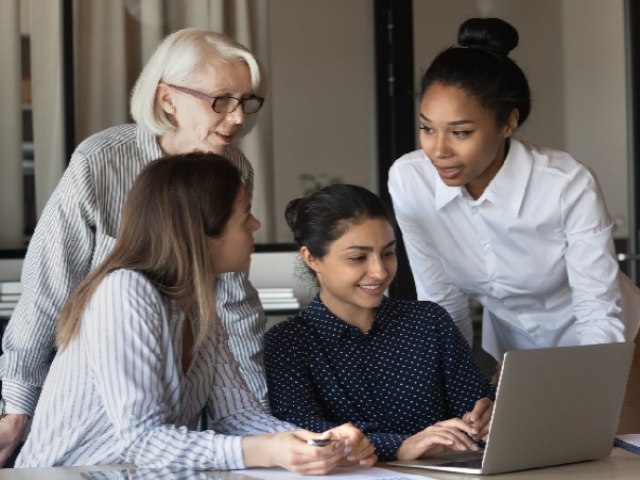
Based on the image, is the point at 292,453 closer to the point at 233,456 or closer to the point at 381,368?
the point at 233,456

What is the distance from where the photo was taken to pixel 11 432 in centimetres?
220

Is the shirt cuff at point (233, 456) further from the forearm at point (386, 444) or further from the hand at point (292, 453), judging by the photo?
the forearm at point (386, 444)

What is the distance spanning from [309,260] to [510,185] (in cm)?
46

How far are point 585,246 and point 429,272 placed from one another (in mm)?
386

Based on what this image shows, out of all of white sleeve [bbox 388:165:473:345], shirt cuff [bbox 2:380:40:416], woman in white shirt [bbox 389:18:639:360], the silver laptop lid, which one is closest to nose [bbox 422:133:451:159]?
woman in white shirt [bbox 389:18:639:360]

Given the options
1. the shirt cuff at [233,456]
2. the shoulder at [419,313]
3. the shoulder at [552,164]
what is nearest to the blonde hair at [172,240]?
the shirt cuff at [233,456]

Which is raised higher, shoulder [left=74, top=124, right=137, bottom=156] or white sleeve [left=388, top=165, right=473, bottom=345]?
shoulder [left=74, top=124, right=137, bottom=156]

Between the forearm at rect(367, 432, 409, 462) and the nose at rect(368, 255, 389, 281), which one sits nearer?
the forearm at rect(367, 432, 409, 462)

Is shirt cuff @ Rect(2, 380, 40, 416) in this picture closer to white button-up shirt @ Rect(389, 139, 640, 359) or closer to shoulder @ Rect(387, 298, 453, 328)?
shoulder @ Rect(387, 298, 453, 328)

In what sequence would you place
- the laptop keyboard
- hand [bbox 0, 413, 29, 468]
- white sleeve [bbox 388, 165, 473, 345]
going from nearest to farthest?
Result: the laptop keyboard, hand [bbox 0, 413, 29, 468], white sleeve [bbox 388, 165, 473, 345]

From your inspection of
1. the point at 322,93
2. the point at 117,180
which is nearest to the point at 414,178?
the point at 117,180

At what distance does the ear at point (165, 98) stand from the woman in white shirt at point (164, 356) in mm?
373

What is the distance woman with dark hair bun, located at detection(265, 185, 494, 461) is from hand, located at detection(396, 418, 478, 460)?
0.25 m

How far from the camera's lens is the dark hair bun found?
259 cm
